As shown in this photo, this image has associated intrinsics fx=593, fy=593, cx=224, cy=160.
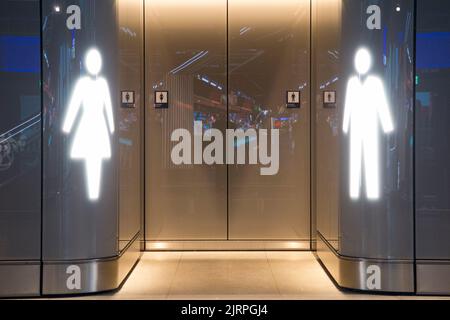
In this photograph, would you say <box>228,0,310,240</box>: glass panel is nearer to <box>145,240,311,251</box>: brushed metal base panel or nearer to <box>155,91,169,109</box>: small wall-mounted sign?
<box>145,240,311,251</box>: brushed metal base panel

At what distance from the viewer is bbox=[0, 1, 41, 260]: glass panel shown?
5.21 metres

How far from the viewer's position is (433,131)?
5.36 m

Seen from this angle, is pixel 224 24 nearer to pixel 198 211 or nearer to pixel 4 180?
pixel 198 211

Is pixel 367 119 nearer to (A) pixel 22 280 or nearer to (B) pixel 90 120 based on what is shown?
(B) pixel 90 120

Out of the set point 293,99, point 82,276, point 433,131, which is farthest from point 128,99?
point 433,131

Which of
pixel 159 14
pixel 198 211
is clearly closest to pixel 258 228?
pixel 198 211

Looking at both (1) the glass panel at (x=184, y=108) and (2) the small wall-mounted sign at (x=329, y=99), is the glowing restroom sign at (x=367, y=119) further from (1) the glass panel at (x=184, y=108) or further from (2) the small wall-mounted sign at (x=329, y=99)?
(1) the glass panel at (x=184, y=108)

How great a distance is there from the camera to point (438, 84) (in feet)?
17.5

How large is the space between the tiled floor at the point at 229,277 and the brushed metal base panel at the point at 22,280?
537 mm

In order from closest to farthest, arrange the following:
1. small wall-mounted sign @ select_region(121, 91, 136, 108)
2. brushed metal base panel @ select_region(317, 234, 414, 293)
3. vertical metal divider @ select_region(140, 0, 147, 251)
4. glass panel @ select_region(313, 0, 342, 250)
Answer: brushed metal base panel @ select_region(317, 234, 414, 293) < glass panel @ select_region(313, 0, 342, 250) < small wall-mounted sign @ select_region(121, 91, 136, 108) < vertical metal divider @ select_region(140, 0, 147, 251)

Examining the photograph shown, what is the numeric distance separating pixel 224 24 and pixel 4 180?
11.5ft

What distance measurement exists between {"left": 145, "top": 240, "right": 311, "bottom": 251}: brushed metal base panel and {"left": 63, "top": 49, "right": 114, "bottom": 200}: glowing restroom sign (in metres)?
2.31

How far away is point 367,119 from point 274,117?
2.24 metres

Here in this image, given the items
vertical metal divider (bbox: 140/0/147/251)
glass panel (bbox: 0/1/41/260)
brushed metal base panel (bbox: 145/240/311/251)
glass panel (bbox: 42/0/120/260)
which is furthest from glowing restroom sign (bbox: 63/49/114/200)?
brushed metal base panel (bbox: 145/240/311/251)
